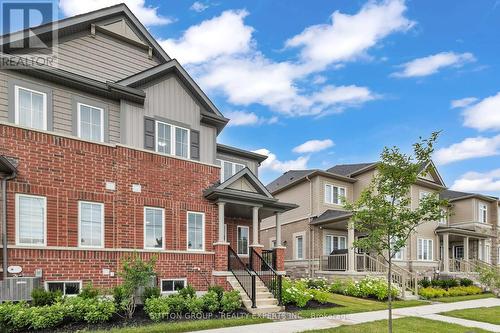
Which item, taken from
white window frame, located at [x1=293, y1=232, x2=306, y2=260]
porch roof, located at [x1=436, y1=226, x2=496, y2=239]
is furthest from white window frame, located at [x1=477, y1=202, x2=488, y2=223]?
white window frame, located at [x1=293, y1=232, x2=306, y2=260]

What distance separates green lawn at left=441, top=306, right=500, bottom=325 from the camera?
12.2 metres

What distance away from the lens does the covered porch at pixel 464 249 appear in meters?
25.7

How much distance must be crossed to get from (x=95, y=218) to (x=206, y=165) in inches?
181

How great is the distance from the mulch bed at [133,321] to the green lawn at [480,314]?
24.6ft

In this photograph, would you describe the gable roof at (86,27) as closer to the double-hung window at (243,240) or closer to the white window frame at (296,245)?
the double-hung window at (243,240)

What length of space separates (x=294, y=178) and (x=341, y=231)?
4.73 metres

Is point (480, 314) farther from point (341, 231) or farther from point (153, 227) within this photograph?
point (153, 227)

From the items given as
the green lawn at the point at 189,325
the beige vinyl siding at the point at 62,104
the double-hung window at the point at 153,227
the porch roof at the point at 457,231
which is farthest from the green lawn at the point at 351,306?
the porch roof at the point at 457,231

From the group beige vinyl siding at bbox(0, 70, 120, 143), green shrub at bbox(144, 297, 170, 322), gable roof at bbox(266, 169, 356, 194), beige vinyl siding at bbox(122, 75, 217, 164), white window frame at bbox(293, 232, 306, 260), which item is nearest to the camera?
green shrub at bbox(144, 297, 170, 322)

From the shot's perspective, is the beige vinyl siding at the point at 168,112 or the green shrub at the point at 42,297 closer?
the green shrub at the point at 42,297

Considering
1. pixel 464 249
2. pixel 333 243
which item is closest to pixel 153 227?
pixel 333 243

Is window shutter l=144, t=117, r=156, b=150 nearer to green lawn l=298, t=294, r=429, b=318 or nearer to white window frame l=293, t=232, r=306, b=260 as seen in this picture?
green lawn l=298, t=294, r=429, b=318

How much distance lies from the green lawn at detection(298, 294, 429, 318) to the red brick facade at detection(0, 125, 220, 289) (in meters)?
4.08

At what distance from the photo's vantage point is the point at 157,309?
33.3ft
